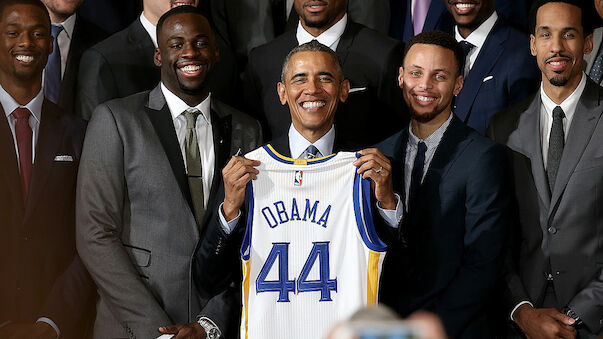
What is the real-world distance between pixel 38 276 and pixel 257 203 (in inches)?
42.1

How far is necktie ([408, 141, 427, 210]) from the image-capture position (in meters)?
2.90

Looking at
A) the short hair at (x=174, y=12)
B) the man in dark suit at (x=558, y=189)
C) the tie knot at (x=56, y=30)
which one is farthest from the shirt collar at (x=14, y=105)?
the man in dark suit at (x=558, y=189)

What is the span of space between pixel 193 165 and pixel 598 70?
1.70 metres

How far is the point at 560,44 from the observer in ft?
10.2

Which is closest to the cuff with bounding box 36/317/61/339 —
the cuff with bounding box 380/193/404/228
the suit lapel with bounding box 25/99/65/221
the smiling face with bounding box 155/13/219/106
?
the suit lapel with bounding box 25/99/65/221

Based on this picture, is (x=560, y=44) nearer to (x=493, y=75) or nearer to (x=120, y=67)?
(x=493, y=75)

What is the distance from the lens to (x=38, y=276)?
126 inches

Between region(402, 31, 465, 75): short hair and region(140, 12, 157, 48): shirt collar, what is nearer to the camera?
region(402, 31, 465, 75): short hair

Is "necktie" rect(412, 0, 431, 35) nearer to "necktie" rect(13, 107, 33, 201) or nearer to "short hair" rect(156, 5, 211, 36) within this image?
"short hair" rect(156, 5, 211, 36)

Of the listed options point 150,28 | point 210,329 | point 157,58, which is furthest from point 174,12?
point 210,329

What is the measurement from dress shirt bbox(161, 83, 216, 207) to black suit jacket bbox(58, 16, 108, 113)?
1.65ft

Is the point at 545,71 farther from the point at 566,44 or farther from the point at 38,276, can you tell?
the point at 38,276

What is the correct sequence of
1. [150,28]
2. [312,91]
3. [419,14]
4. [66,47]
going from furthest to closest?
[419,14], [66,47], [150,28], [312,91]

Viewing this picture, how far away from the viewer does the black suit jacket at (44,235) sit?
3148 millimetres
